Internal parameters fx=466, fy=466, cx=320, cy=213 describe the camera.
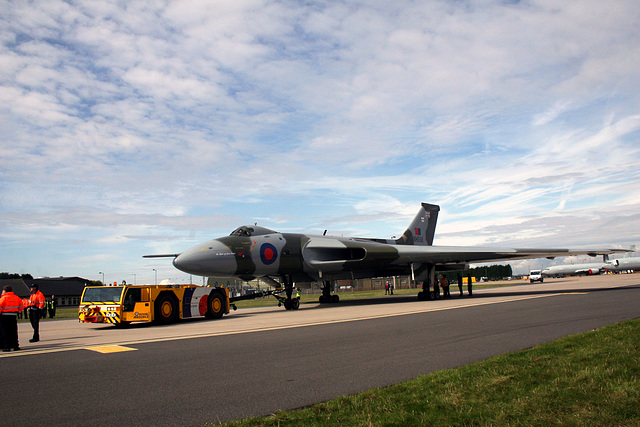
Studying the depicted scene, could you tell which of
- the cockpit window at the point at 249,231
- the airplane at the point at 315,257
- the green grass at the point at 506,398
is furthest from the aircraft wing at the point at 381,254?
the green grass at the point at 506,398

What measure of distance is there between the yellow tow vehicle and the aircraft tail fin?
673 inches

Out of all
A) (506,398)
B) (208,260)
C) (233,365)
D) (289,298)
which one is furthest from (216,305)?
(506,398)

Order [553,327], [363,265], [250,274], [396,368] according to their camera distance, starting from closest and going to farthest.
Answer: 1. [396,368]
2. [553,327]
3. [250,274]
4. [363,265]

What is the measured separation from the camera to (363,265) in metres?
23.9

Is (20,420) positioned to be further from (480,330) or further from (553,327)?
(553,327)

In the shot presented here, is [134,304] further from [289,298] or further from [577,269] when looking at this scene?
[577,269]

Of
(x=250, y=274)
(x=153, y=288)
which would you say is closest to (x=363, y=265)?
(x=250, y=274)

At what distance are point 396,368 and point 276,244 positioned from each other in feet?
52.4

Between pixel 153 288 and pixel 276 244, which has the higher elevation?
pixel 276 244

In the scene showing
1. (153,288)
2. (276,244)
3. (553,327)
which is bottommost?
(553,327)

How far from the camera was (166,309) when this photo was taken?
16.1m

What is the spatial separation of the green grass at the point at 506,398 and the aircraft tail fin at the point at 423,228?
80.6 ft

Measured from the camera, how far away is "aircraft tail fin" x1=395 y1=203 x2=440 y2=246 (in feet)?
102

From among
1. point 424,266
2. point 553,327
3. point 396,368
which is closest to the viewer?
point 396,368
